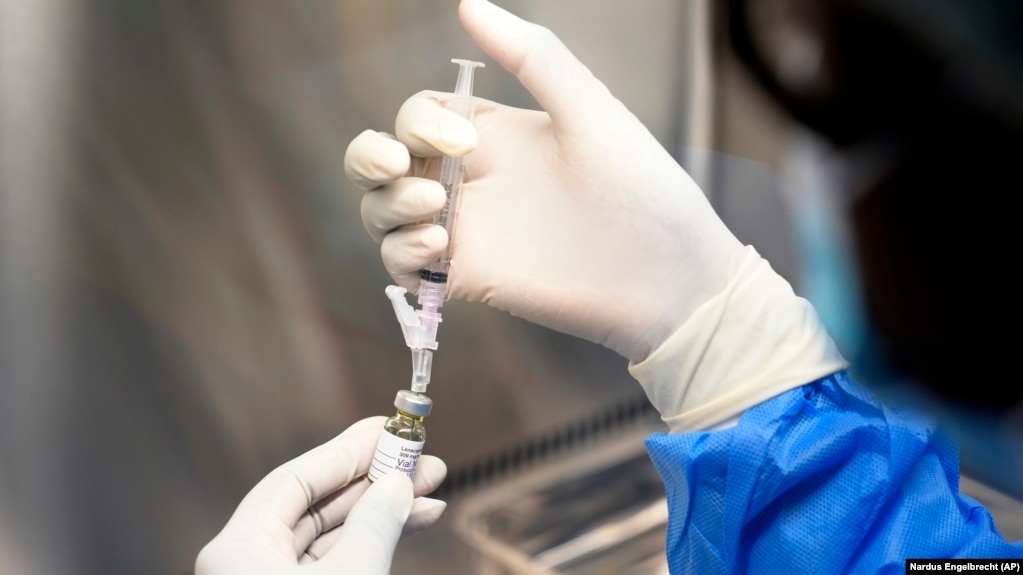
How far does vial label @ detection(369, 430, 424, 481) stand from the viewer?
2.64 feet

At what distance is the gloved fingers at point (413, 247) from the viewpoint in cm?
86

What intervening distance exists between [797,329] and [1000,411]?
0.21 metres

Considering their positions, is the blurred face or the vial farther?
the vial

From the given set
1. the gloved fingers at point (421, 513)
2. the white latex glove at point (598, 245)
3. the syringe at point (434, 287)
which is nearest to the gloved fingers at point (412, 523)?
the gloved fingers at point (421, 513)

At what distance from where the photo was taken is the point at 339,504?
0.88 metres

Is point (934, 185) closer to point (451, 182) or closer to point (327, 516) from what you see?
point (451, 182)

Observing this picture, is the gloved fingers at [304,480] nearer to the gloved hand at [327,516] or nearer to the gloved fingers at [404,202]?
the gloved hand at [327,516]

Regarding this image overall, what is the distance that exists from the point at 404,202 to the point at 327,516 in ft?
1.16

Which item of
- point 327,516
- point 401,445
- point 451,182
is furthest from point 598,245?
point 327,516

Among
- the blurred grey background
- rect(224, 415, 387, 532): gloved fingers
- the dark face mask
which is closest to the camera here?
the dark face mask

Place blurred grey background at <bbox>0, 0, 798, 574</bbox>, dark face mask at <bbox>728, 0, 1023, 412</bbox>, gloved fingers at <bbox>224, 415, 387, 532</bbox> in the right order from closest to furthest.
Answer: dark face mask at <bbox>728, 0, 1023, 412</bbox> < gloved fingers at <bbox>224, 415, 387, 532</bbox> < blurred grey background at <bbox>0, 0, 798, 574</bbox>

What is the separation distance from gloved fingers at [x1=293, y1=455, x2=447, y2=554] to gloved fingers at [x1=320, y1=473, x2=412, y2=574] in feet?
0.18

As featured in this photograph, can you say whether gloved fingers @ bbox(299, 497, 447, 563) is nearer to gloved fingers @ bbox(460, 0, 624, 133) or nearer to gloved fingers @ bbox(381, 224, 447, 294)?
gloved fingers @ bbox(381, 224, 447, 294)

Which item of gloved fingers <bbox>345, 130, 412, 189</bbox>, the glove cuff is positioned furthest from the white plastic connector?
the glove cuff
